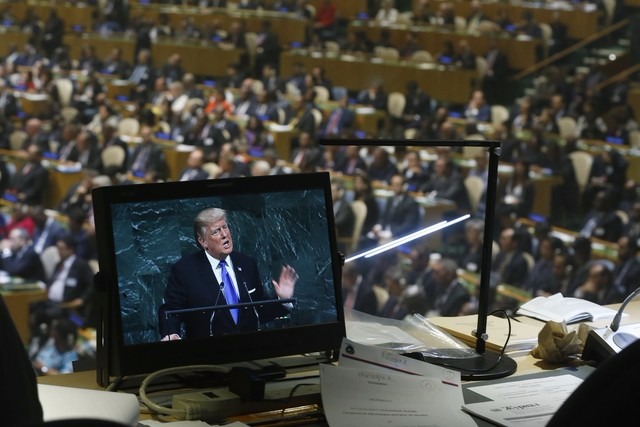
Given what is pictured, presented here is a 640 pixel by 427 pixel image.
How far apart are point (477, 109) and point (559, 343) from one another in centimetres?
707

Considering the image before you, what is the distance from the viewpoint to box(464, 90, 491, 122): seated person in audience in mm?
8883

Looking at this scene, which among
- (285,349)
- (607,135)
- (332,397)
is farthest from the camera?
(607,135)

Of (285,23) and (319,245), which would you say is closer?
(319,245)

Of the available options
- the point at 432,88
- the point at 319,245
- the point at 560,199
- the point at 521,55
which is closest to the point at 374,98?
the point at 432,88

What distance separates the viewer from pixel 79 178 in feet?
29.5

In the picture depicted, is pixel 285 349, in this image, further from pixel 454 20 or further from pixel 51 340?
pixel 454 20

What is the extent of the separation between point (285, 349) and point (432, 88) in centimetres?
759

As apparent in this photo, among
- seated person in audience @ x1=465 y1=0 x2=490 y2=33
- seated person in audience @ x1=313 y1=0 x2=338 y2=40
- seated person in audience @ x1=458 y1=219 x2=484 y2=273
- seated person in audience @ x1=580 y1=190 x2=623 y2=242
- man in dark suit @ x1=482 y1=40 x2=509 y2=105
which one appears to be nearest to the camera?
seated person in audience @ x1=458 y1=219 x2=484 y2=273

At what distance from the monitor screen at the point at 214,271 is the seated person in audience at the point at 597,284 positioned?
578cm

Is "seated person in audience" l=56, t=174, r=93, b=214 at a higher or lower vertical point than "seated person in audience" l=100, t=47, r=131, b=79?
lower

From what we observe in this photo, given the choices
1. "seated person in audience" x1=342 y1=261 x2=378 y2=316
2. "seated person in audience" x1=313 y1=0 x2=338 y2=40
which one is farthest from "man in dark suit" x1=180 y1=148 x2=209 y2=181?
"seated person in audience" x1=313 y1=0 x2=338 y2=40

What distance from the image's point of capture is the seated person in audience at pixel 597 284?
24.3ft

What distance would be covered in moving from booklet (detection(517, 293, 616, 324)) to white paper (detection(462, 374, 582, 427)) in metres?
0.36

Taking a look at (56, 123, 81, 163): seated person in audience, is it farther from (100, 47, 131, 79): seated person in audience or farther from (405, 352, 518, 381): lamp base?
(405, 352, 518, 381): lamp base
